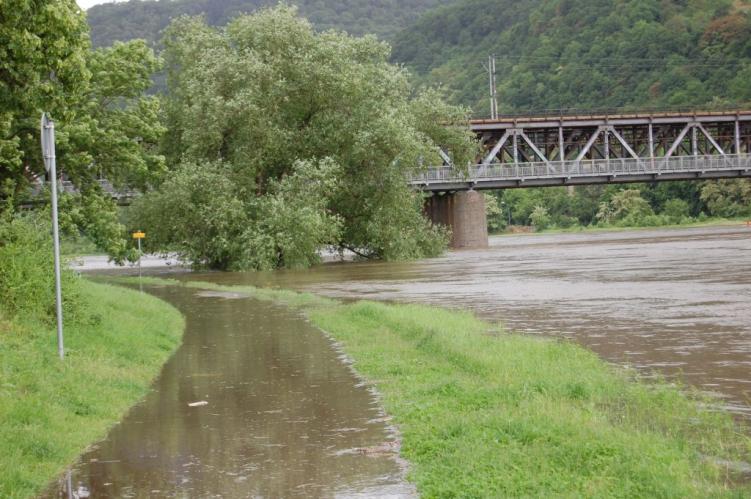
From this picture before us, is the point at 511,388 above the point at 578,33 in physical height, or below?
below

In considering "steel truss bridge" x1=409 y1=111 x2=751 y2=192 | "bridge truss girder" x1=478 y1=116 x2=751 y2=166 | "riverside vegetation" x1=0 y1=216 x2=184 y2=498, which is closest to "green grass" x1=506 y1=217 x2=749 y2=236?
"bridge truss girder" x1=478 y1=116 x2=751 y2=166

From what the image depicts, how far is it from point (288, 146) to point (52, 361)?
40.8 meters

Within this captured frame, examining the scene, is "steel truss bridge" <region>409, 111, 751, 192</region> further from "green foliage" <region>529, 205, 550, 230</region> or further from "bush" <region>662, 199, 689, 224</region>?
"green foliage" <region>529, 205, 550, 230</region>

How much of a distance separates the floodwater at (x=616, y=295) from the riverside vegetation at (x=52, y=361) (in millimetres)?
Answer: 7314

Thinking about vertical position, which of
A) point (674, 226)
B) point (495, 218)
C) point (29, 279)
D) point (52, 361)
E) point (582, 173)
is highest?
point (582, 173)

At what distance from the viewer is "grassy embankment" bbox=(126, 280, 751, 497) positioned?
8.62 meters

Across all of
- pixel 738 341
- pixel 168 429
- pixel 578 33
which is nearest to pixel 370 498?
pixel 168 429

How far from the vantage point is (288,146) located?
5512 centimetres

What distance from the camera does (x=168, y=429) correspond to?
1198 cm

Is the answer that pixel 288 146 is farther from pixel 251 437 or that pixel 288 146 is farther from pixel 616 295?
pixel 251 437

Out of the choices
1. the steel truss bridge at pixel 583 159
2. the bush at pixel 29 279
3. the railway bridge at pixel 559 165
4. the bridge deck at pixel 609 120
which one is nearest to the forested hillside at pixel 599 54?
the bridge deck at pixel 609 120

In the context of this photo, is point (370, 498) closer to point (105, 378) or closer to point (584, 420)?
point (584, 420)

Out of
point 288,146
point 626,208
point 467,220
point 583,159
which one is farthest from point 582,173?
point 288,146

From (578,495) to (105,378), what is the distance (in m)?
8.46
